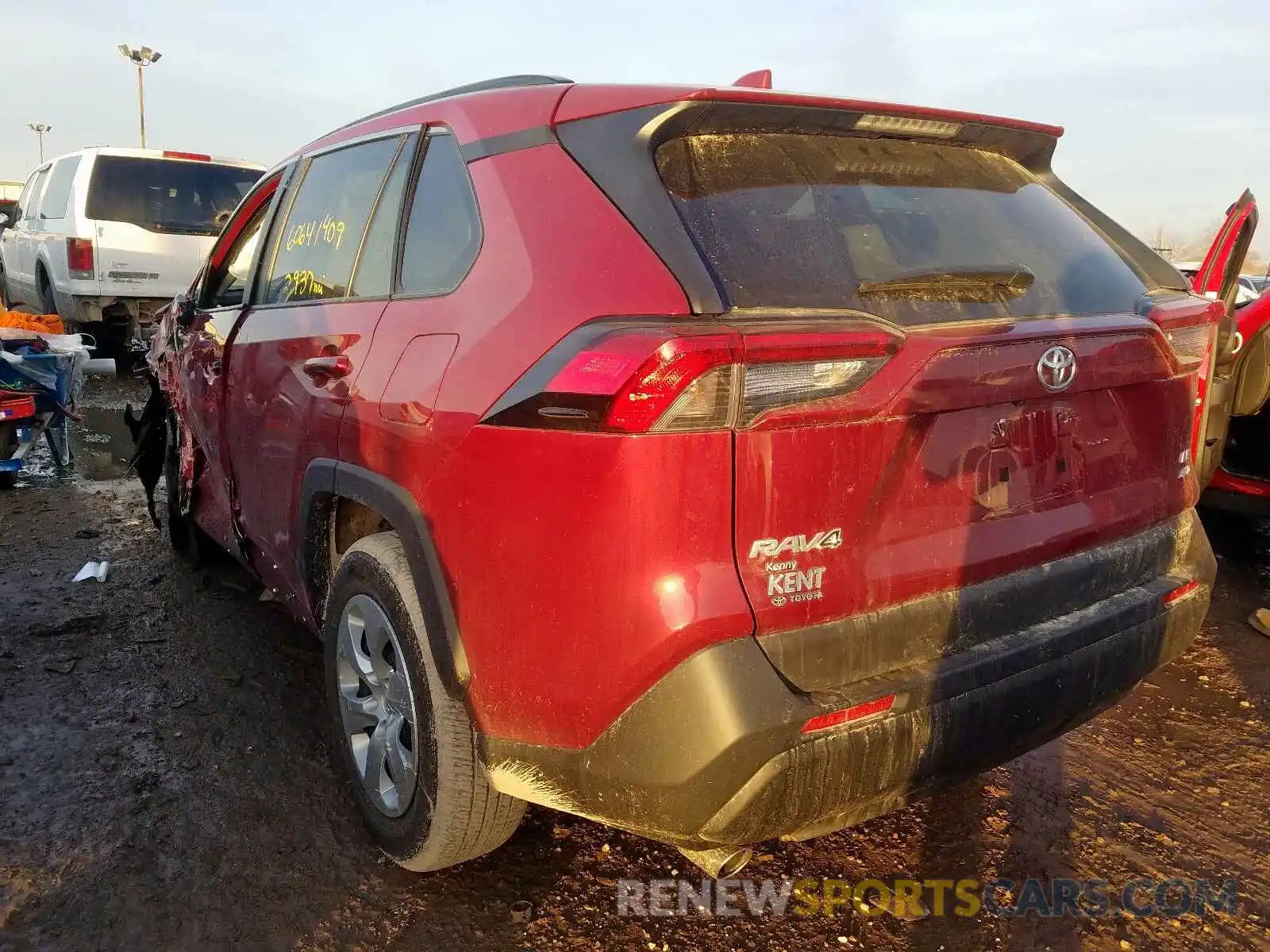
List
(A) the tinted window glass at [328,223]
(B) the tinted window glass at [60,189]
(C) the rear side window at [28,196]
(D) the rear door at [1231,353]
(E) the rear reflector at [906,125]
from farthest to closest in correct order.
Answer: (C) the rear side window at [28,196], (B) the tinted window glass at [60,189], (D) the rear door at [1231,353], (A) the tinted window glass at [328,223], (E) the rear reflector at [906,125]

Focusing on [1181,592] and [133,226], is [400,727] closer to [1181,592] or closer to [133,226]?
[1181,592]

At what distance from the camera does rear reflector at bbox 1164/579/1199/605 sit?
2.30 m

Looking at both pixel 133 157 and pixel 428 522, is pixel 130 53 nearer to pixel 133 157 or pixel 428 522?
pixel 133 157

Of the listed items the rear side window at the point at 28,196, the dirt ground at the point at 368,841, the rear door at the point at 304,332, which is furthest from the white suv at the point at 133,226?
the rear door at the point at 304,332

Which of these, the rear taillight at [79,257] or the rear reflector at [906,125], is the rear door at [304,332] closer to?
the rear reflector at [906,125]

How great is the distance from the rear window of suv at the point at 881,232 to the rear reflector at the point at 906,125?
0.03 meters

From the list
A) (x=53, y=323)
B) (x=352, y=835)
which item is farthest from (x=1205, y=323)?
(x=53, y=323)

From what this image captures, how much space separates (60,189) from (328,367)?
954cm

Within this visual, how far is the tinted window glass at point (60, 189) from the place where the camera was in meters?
9.70

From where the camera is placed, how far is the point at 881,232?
2.04m

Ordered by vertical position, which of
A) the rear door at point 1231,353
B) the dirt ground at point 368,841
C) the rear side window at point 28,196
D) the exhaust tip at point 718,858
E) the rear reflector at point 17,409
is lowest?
the dirt ground at point 368,841

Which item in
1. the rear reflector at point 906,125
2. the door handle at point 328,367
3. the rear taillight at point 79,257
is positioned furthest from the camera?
the rear taillight at point 79,257

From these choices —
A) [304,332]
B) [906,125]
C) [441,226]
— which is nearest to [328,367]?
[304,332]

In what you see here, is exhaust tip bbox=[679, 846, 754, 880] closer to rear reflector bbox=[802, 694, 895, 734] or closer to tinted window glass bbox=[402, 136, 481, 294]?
rear reflector bbox=[802, 694, 895, 734]
